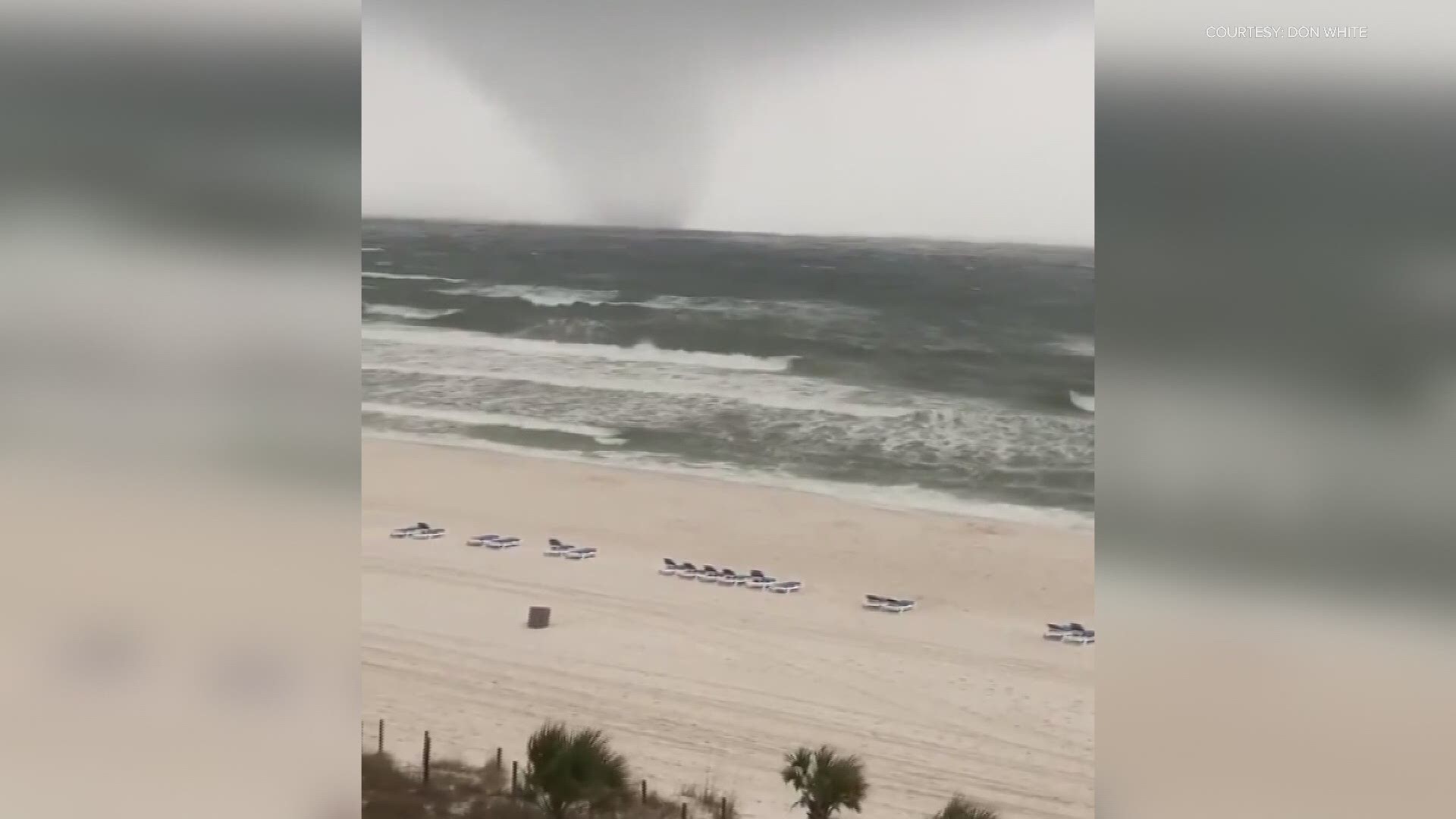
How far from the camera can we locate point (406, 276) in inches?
109

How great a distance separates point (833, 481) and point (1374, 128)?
4.07ft

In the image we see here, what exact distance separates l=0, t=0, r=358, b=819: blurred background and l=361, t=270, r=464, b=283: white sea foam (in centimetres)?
7

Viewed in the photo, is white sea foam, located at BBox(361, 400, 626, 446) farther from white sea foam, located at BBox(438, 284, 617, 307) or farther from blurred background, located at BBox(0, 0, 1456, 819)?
white sea foam, located at BBox(438, 284, 617, 307)

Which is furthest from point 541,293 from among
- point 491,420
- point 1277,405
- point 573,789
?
point 1277,405

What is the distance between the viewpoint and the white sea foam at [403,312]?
9.09 ft

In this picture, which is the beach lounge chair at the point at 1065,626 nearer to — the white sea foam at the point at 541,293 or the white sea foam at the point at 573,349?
the white sea foam at the point at 573,349

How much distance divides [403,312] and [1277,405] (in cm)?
192

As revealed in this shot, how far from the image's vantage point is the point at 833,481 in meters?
2.51

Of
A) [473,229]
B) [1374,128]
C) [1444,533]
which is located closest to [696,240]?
[473,229]

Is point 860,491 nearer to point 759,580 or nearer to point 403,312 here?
point 759,580

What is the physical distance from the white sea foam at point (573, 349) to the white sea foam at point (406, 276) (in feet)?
0.39

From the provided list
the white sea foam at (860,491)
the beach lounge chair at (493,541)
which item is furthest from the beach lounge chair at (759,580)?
the beach lounge chair at (493,541)

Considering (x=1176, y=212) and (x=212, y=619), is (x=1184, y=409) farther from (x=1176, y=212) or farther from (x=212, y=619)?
(x=212, y=619)

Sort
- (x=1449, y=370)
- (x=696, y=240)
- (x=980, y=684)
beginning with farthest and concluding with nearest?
1. (x=696, y=240)
2. (x=980, y=684)
3. (x=1449, y=370)
